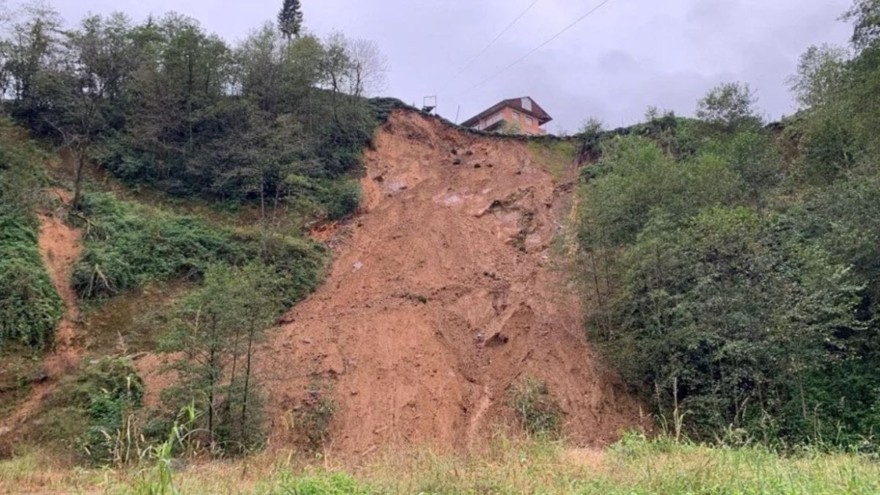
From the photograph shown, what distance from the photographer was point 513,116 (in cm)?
4106

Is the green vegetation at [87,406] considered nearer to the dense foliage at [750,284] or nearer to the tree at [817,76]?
the dense foliage at [750,284]

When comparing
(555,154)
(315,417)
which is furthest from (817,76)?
(315,417)

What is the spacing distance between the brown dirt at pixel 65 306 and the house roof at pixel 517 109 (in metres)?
27.0

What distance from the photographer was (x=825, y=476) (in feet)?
14.6

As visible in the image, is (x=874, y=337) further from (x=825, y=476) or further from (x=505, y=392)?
(x=825, y=476)

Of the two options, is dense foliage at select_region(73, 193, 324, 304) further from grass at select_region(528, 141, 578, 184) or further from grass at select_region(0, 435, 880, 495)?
grass at select_region(528, 141, 578, 184)

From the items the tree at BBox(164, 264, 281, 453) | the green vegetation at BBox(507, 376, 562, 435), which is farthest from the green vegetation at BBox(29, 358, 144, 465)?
the green vegetation at BBox(507, 376, 562, 435)

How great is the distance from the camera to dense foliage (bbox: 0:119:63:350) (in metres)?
13.4

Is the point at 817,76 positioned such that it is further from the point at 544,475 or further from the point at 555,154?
the point at 544,475

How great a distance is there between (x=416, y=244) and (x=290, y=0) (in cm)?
3134

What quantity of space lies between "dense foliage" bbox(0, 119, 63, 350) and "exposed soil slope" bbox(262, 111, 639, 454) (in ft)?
18.1

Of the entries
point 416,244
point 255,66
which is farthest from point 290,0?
point 416,244

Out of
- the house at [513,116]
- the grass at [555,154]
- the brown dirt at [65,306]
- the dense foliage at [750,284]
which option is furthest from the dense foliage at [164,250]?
the house at [513,116]

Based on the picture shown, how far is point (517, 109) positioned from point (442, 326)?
28359mm
